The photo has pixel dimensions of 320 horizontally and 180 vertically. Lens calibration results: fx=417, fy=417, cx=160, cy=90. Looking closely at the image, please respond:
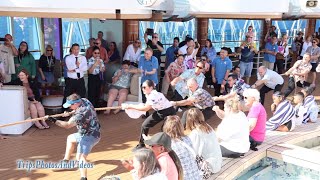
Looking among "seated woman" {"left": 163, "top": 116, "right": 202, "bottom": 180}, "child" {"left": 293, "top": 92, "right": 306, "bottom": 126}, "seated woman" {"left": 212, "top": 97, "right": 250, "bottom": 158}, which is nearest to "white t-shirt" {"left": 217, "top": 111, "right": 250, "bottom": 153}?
"seated woman" {"left": 212, "top": 97, "right": 250, "bottom": 158}

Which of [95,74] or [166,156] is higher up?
[95,74]

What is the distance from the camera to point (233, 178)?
17.3 ft

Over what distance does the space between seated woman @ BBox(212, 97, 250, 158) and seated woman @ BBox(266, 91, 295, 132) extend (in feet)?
5.81

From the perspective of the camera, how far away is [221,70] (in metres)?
8.63

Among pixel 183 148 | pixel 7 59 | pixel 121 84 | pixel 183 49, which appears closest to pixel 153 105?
pixel 183 148

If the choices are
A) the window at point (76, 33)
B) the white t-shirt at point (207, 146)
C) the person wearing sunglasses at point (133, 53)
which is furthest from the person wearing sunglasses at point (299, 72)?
the window at point (76, 33)

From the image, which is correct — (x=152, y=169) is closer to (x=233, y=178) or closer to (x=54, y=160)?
(x=233, y=178)

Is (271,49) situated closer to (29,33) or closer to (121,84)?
(121,84)

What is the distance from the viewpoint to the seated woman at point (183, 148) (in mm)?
4184

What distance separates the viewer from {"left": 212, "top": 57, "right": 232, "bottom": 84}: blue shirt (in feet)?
28.1

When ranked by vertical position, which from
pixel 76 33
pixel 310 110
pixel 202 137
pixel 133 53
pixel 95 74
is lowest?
pixel 310 110

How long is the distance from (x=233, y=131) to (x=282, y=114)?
2.15m

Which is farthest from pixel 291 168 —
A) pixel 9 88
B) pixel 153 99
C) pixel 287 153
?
pixel 9 88

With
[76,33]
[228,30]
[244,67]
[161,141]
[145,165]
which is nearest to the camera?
[145,165]
